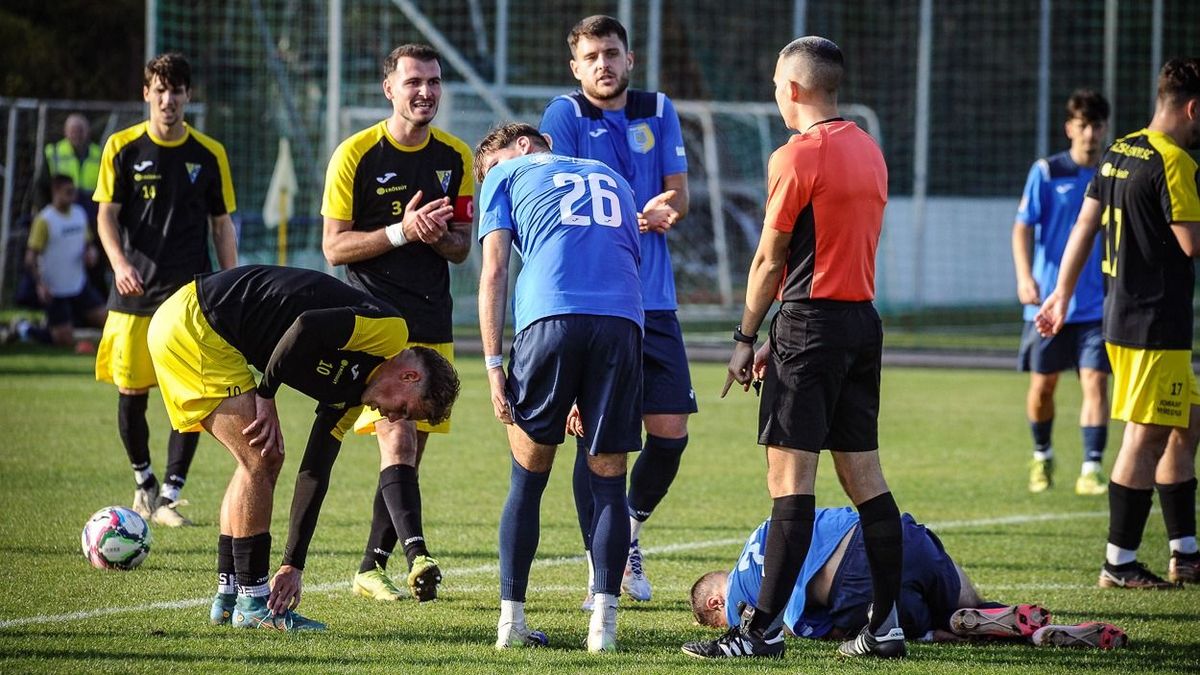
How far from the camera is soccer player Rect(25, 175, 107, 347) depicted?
17.4 m

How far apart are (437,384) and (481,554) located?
2.20 metres

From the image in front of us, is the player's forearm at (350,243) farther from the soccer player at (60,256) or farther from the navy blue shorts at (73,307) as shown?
the navy blue shorts at (73,307)

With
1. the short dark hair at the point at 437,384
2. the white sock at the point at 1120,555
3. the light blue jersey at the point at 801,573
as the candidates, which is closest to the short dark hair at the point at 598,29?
the short dark hair at the point at 437,384

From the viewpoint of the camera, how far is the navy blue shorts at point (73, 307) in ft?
57.6

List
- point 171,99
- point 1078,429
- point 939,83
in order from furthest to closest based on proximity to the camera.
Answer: point 939,83
point 1078,429
point 171,99

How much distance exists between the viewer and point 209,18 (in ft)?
83.7

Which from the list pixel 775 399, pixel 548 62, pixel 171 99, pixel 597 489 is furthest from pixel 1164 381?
pixel 548 62

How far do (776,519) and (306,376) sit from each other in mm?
1798

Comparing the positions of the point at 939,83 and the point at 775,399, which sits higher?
the point at 939,83

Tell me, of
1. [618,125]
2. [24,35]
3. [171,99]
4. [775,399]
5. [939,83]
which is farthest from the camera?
[24,35]

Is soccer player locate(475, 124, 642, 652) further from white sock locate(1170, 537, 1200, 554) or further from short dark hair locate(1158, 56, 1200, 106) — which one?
white sock locate(1170, 537, 1200, 554)

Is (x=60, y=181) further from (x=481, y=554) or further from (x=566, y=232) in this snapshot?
(x=566, y=232)

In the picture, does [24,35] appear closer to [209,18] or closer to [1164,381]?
[209,18]

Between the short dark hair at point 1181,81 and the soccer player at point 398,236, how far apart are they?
3.33m
